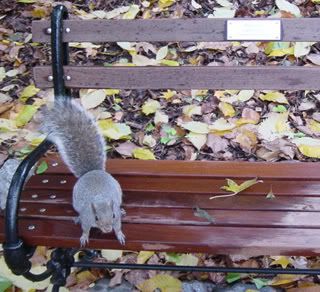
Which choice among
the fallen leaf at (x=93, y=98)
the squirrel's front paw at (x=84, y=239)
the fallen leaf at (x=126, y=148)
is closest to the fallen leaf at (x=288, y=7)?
the fallen leaf at (x=93, y=98)

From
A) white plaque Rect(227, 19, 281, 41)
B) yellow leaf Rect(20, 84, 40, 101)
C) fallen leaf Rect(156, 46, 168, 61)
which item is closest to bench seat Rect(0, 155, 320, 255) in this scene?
white plaque Rect(227, 19, 281, 41)

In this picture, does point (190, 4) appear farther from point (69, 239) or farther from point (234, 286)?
point (69, 239)

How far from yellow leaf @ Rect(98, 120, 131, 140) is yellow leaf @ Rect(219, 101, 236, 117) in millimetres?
492

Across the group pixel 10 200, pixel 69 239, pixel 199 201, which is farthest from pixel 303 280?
pixel 10 200

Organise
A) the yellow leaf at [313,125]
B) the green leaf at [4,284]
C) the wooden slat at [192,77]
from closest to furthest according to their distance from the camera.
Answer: the wooden slat at [192,77] → the green leaf at [4,284] → the yellow leaf at [313,125]

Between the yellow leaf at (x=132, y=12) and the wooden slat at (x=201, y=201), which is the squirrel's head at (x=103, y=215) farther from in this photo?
the yellow leaf at (x=132, y=12)

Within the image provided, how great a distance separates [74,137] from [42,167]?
0.22 metres

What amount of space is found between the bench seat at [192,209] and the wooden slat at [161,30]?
1.42 ft

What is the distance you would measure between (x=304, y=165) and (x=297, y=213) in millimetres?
305

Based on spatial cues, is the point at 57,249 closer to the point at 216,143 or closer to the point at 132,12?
the point at 216,143

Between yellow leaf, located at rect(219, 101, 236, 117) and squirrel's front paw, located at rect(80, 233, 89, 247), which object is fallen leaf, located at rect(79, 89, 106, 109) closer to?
yellow leaf, located at rect(219, 101, 236, 117)

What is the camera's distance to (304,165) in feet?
6.15

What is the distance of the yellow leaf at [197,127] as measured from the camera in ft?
8.80

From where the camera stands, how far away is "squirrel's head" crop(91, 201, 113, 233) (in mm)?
1584
